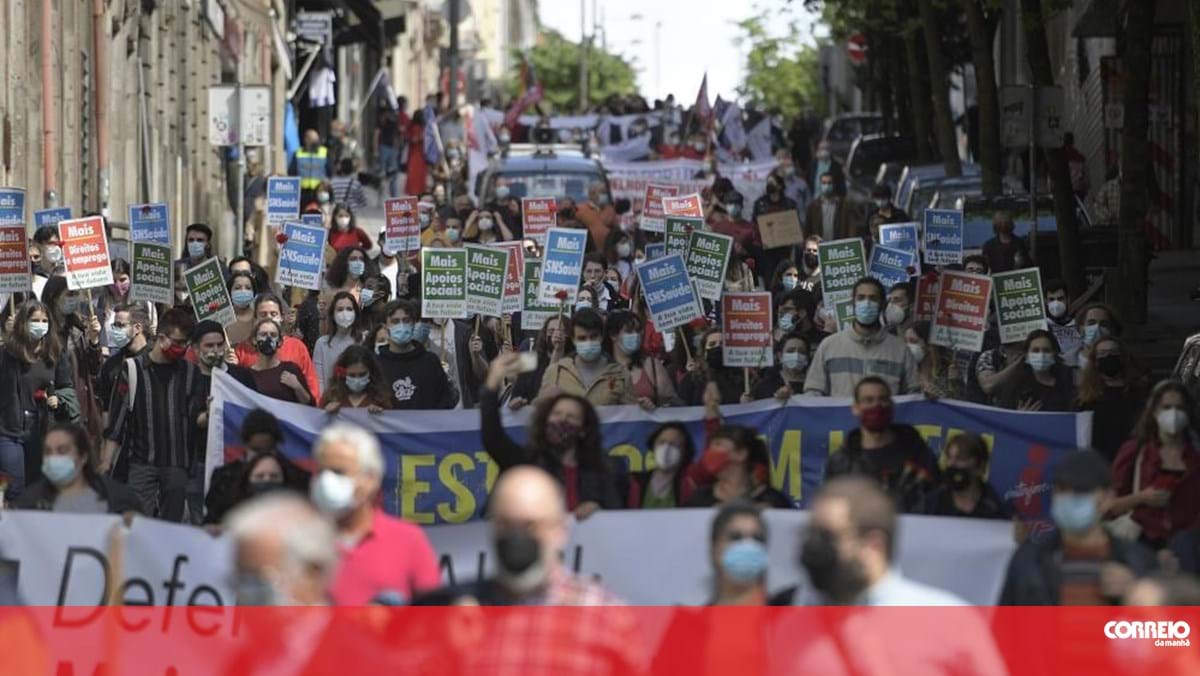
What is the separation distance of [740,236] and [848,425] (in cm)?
1230

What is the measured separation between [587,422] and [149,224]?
33.8 feet

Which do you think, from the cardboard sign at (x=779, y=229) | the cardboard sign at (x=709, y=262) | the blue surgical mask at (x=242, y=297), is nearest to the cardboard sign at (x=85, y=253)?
the blue surgical mask at (x=242, y=297)

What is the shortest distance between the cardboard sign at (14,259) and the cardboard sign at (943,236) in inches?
298

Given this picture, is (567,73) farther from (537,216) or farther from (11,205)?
(11,205)

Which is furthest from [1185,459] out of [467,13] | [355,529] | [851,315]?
[467,13]

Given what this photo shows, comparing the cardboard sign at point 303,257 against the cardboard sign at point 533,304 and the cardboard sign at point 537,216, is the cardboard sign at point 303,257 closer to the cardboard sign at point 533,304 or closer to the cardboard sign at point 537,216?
the cardboard sign at point 533,304

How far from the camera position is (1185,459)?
436 inches

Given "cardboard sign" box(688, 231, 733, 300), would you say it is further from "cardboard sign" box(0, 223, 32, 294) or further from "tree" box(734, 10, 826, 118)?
"tree" box(734, 10, 826, 118)

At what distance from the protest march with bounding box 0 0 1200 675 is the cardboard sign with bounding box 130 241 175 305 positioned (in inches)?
1.1

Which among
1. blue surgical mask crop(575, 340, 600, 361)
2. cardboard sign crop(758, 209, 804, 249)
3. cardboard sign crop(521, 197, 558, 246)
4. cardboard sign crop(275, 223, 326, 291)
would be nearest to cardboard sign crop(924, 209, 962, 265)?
cardboard sign crop(758, 209, 804, 249)

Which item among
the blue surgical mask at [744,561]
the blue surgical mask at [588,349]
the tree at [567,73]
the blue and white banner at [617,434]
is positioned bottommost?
the blue and white banner at [617,434]

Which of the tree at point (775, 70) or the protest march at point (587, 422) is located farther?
the tree at point (775, 70)

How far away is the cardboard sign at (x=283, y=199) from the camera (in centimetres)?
2384

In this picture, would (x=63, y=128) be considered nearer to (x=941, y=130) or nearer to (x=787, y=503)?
(x=941, y=130)
